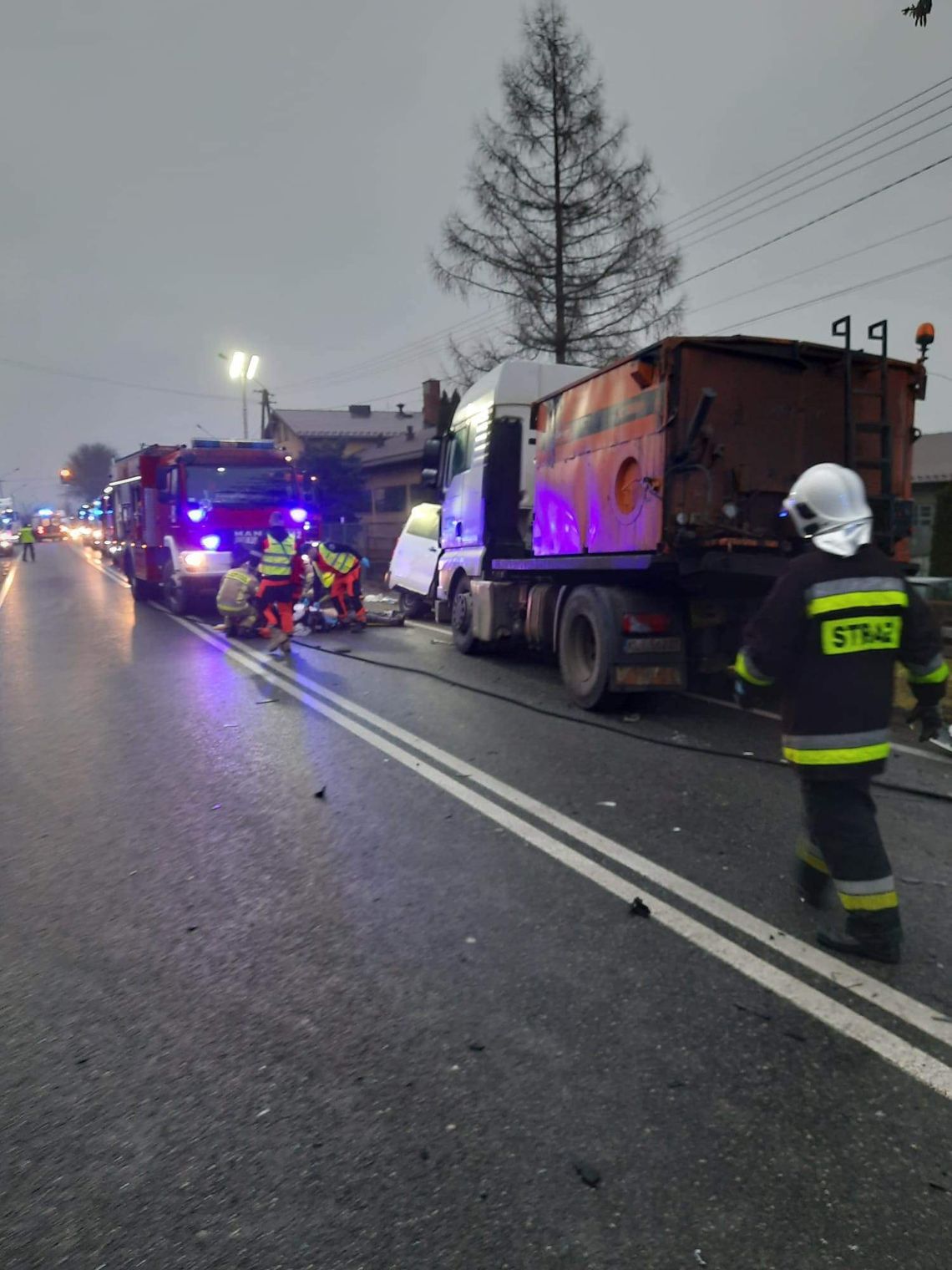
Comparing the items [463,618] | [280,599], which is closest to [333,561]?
[280,599]

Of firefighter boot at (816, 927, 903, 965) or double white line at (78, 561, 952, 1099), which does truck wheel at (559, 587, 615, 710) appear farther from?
firefighter boot at (816, 927, 903, 965)

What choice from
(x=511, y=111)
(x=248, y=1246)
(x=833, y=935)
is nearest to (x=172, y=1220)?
(x=248, y=1246)

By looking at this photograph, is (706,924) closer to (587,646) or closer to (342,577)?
(587,646)

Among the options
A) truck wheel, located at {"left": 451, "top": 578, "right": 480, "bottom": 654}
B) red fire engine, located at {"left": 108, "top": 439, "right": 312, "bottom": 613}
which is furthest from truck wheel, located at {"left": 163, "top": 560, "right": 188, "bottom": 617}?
truck wheel, located at {"left": 451, "top": 578, "right": 480, "bottom": 654}

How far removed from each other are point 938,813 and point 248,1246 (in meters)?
4.51

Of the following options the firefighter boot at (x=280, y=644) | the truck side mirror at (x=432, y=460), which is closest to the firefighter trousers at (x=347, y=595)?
the truck side mirror at (x=432, y=460)

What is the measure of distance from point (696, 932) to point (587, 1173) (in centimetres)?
151

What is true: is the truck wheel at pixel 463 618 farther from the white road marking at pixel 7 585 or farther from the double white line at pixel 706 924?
the white road marking at pixel 7 585

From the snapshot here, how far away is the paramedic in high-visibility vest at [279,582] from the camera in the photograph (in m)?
11.9

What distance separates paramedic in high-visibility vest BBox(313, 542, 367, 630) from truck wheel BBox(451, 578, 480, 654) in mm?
3166

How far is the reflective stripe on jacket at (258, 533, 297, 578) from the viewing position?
11.9 metres

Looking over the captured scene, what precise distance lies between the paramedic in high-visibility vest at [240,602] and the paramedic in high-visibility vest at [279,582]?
1.65m

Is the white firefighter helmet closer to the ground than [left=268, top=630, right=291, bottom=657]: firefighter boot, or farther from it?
farther from it

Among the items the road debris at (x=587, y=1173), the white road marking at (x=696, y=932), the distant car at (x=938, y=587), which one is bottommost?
the road debris at (x=587, y=1173)
